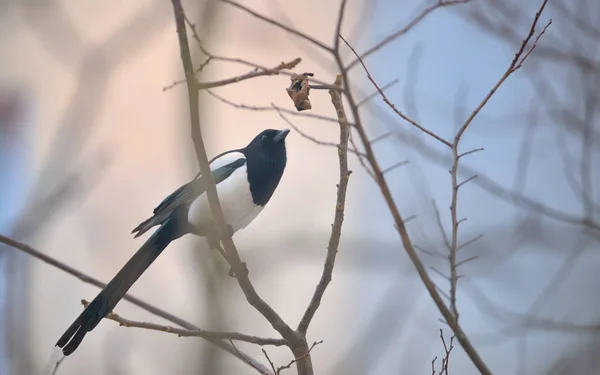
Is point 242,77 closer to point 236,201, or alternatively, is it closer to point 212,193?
point 212,193

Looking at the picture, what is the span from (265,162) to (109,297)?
1.99 ft

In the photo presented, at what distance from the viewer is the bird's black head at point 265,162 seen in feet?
5.57

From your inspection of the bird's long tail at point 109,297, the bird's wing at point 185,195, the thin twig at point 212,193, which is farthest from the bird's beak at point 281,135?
the thin twig at point 212,193

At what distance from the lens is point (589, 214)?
1.70 metres

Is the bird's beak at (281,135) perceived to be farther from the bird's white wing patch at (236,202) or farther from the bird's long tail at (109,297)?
the bird's long tail at (109,297)

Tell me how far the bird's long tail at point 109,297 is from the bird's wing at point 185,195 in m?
→ 0.04

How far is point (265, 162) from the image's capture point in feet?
5.69

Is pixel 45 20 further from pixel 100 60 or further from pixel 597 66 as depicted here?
pixel 597 66

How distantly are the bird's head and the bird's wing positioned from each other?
1.8 inches

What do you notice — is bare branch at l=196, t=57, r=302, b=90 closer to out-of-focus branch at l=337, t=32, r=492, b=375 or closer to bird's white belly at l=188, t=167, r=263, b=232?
out-of-focus branch at l=337, t=32, r=492, b=375

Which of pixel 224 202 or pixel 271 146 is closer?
pixel 224 202

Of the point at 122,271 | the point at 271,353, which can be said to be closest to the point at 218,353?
the point at 122,271

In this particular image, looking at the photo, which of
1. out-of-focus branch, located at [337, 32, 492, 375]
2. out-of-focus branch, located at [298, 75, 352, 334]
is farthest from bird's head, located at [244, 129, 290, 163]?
out-of-focus branch, located at [337, 32, 492, 375]

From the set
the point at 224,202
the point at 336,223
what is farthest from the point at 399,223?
the point at 224,202
